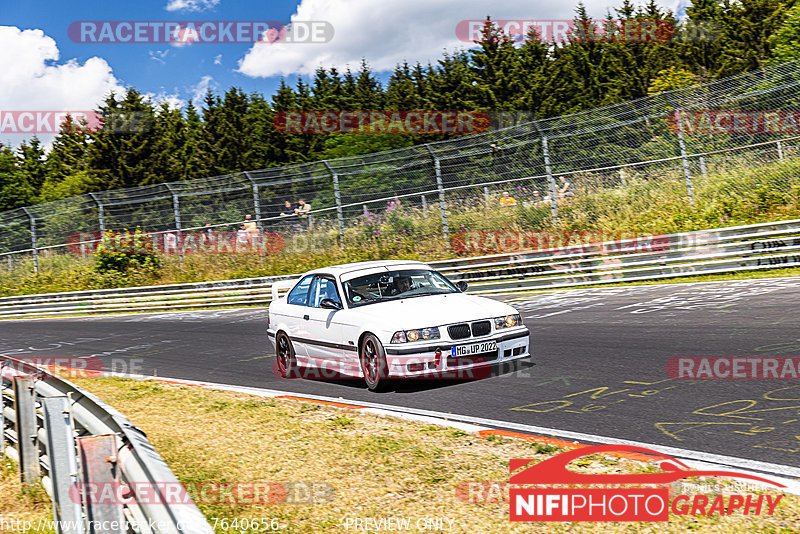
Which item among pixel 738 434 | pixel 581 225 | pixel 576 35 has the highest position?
pixel 576 35

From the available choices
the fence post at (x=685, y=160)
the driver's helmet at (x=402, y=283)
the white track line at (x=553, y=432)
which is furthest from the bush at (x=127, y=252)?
the driver's helmet at (x=402, y=283)

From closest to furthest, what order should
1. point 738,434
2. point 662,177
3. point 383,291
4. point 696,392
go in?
point 738,434 → point 696,392 → point 383,291 → point 662,177

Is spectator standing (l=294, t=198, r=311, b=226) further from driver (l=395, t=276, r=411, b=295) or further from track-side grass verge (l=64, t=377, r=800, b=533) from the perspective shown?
track-side grass verge (l=64, t=377, r=800, b=533)

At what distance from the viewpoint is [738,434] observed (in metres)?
5.61

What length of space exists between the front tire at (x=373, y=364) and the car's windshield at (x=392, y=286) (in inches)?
27.9

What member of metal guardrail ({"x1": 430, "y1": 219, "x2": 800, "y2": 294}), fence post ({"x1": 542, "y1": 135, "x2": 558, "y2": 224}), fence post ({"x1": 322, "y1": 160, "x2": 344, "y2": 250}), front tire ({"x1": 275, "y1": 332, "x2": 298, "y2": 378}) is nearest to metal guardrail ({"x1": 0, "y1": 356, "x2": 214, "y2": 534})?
front tire ({"x1": 275, "y1": 332, "x2": 298, "y2": 378})

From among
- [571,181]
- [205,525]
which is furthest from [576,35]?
[205,525]

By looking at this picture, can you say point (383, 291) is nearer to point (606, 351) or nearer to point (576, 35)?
point (606, 351)

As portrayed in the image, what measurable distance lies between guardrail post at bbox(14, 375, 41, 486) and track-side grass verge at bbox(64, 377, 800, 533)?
3.05 feet

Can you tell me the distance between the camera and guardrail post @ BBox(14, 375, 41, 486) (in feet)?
19.5

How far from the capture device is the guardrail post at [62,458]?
4.18m

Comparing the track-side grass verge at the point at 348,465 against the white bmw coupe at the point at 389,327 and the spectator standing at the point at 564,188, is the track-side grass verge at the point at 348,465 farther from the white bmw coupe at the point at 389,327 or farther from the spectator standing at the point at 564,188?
the spectator standing at the point at 564,188

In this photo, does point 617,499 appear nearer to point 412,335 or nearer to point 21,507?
point 412,335

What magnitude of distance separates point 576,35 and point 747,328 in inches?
1905
